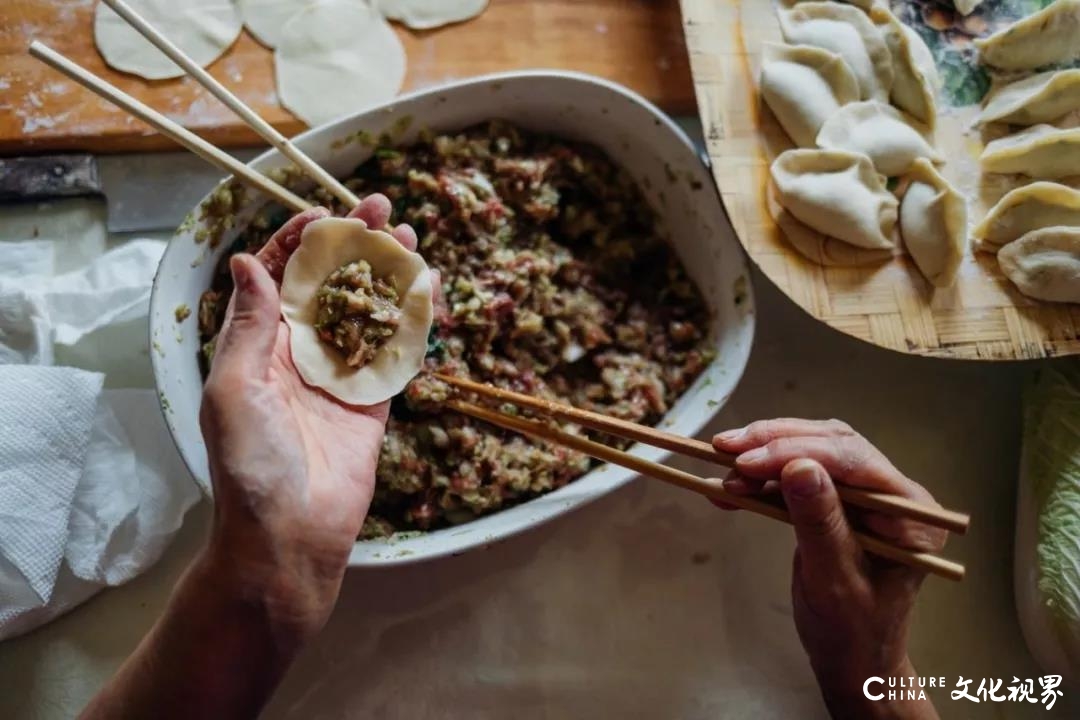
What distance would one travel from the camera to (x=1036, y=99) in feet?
5.62

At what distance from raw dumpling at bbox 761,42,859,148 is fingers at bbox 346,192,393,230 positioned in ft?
2.57

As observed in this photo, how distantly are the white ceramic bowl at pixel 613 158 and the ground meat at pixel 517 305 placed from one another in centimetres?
4

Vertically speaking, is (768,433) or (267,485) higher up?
(267,485)

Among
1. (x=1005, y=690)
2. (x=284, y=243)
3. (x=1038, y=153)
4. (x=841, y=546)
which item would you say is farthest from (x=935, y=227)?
(x=284, y=243)

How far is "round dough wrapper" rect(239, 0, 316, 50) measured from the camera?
5.99 ft

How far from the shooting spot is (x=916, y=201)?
1652 mm

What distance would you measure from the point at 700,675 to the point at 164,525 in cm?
105

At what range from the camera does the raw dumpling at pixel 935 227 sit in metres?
1.61

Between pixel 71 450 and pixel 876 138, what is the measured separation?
161 cm

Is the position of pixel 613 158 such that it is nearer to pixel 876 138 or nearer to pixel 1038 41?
pixel 876 138

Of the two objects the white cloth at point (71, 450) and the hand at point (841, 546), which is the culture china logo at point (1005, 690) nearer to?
the hand at point (841, 546)

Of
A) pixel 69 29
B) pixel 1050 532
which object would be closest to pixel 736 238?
pixel 1050 532

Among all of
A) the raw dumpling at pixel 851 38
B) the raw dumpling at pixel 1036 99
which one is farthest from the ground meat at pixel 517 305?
the raw dumpling at pixel 1036 99

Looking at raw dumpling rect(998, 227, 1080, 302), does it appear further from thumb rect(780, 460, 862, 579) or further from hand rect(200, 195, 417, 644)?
hand rect(200, 195, 417, 644)
